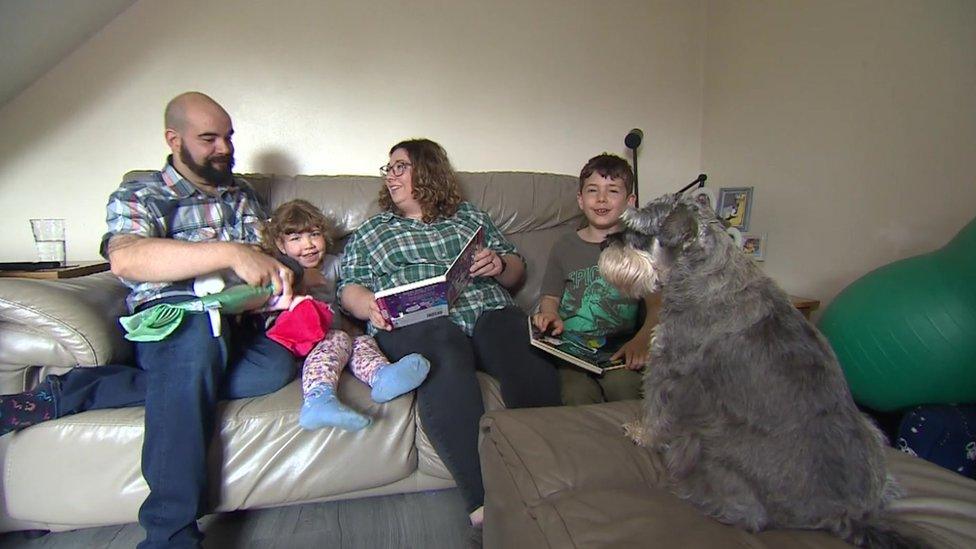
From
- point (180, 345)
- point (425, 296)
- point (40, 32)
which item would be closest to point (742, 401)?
point (425, 296)

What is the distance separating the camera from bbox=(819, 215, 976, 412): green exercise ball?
1116 mm

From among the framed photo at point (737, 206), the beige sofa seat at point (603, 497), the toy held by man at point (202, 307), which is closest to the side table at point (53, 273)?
the toy held by man at point (202, 307)

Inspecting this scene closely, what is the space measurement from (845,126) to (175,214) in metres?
2.71

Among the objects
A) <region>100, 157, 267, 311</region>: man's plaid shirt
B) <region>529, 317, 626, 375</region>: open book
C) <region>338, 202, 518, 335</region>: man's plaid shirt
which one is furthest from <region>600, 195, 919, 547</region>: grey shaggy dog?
<region>100, 157, 267, 311</region>: man's plaid shirt

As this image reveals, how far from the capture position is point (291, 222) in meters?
1.77

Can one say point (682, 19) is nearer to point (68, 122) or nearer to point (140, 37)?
point (140, 37)

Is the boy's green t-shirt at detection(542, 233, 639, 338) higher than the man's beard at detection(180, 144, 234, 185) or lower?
lower

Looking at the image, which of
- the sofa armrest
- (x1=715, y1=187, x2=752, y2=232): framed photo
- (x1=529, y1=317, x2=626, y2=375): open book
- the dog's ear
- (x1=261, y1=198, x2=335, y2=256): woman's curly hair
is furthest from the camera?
(x1=715, y1=187, x2=752, y2=232): framed photo

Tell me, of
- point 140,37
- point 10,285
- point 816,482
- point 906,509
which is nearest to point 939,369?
point 906,509

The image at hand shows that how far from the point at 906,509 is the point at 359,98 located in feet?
8.30

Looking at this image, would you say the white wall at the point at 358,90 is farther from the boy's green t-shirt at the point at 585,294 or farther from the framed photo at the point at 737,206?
the boy's green t-shirt at the point at 585,294

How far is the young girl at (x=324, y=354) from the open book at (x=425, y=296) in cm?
17

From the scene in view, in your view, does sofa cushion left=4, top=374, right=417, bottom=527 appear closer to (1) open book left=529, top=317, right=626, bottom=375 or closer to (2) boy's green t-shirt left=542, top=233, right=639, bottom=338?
(1) open book left=529, top=317, right=626, bottom=375

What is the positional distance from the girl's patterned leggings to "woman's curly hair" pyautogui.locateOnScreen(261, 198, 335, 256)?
1.40 feet
